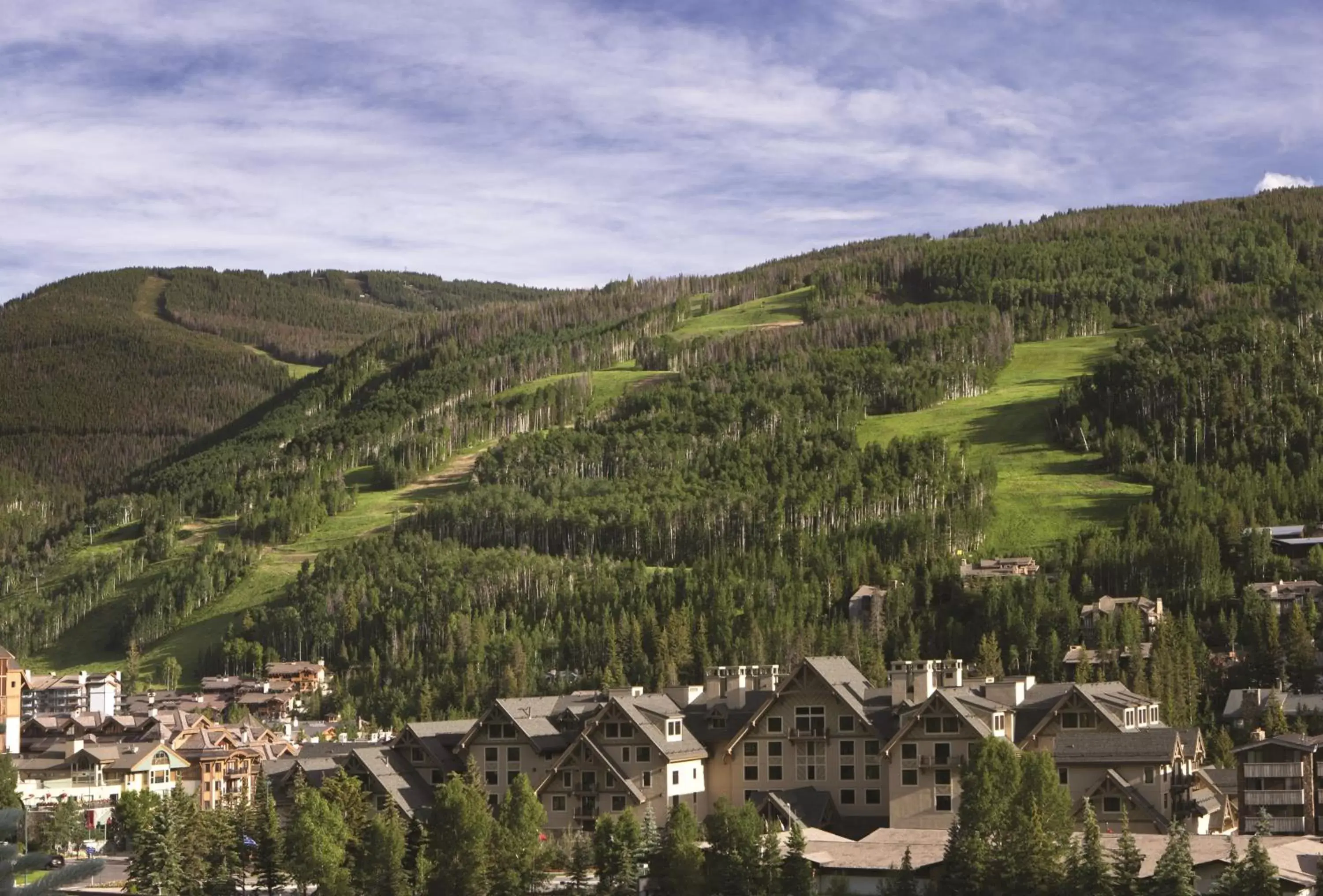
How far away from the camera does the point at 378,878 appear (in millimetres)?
79312

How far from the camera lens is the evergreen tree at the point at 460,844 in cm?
7781

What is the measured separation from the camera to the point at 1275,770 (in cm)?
8944

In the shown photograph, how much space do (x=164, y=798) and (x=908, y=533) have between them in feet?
367

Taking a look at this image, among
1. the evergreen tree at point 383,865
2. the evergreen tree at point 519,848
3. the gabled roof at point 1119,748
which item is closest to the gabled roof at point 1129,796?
the gabled roof at point 1119,748

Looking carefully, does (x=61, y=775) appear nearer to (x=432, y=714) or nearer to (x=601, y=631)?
(x=432, y=714)

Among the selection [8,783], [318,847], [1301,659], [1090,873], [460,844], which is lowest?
[8,783]

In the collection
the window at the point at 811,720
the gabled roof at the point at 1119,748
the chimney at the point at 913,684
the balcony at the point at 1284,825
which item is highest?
the chimney at the point at 913,684

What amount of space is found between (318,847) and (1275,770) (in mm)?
42920

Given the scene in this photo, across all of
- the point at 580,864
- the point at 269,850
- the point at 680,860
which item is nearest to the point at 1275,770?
the point at 680,860

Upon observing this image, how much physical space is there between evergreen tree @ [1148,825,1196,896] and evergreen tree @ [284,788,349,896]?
108ft

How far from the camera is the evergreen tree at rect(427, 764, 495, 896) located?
77812mm

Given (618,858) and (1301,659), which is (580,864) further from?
(1301,659)

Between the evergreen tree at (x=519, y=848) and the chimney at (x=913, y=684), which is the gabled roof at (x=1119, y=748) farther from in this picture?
the evergreen tree at (x=519, y=848)

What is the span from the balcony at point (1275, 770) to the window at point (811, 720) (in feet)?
63.8
